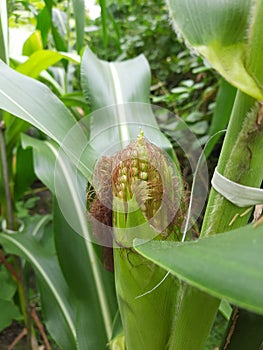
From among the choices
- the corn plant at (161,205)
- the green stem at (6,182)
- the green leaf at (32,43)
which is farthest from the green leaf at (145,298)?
the green leaf at (32,43)

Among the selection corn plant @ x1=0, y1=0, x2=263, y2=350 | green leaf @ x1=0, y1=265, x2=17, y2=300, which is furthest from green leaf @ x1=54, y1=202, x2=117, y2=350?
green leaf @ x1=0, y1=265, x2=17, y2=300

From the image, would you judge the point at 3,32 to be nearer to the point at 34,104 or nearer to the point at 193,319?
the point at 34,104

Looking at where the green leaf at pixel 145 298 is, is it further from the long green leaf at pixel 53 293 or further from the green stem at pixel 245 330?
the long green leaf at pixel 53 293

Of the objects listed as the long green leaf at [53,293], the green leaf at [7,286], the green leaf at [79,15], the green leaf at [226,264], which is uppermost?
the green leaf at [79,15]

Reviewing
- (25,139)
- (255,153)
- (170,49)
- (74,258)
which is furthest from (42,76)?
(170,49)

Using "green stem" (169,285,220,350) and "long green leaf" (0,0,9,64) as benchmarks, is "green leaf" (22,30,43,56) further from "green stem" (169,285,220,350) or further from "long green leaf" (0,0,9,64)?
"green stem" (169,285,220,350)

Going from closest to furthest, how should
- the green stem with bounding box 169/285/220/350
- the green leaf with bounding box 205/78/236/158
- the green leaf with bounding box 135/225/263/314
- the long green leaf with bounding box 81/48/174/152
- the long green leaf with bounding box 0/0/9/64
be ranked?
the green leaf with bounding box 135/225/263/314 < the green stem with bounding box 169/285/220/350 < the long green leaf with bounding box 81/48/174/152 < the long green leaf with bounding box 0/0/9/64 < the green leaf with bounding box 205/78/236/158

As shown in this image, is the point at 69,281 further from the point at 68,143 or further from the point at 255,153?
the point at 255,153
